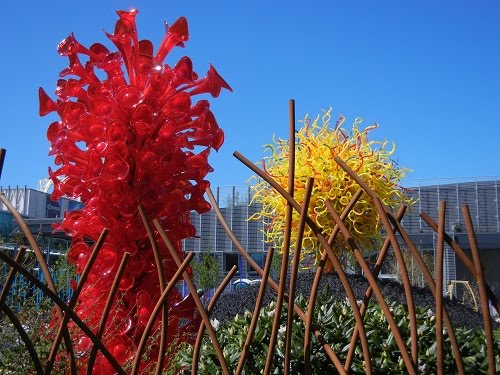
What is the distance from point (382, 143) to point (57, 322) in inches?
237

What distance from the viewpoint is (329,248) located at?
58.4 inches

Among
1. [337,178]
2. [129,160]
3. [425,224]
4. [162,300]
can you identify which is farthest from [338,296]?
[425,224]

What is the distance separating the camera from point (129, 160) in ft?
8.36

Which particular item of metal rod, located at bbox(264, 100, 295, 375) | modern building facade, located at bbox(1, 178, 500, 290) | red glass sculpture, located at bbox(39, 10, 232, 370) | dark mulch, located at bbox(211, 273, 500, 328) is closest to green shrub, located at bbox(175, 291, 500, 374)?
red glass sculpture, located at bbox(39, 10, 232, 370)

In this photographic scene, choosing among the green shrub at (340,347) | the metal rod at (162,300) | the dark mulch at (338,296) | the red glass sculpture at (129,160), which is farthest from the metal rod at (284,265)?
the dark mulch at (338,296)

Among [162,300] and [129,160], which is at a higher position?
[129,160]

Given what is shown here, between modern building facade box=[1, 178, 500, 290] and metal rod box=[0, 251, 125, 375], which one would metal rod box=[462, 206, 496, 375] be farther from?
modern building facade box=[1, 178, 500, 290]

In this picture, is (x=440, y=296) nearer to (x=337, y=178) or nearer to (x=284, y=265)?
(x=284, y=265)

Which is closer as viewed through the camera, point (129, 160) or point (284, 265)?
point (284, 265)

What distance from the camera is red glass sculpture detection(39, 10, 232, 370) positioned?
2.51 meters

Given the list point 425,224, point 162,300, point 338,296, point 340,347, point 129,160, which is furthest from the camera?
point 425,224

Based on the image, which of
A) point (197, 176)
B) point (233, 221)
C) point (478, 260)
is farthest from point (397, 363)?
point (233, 221)

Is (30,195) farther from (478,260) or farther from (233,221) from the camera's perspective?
(478,260)

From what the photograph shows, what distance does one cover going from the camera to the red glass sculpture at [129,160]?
251 cm
